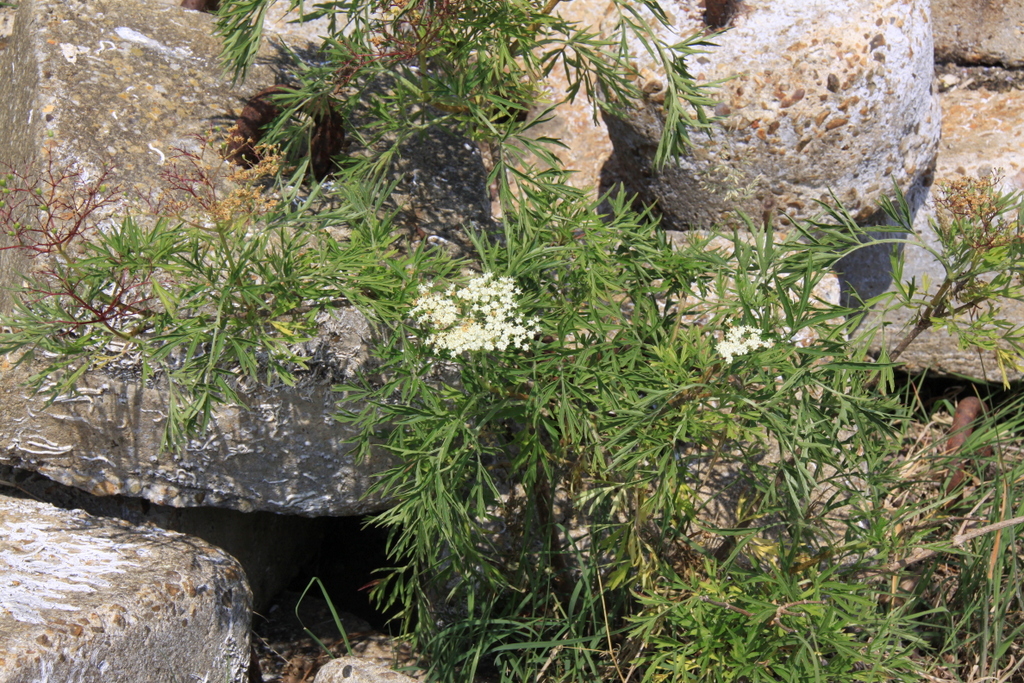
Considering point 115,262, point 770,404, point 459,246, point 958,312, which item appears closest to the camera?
point 770,404

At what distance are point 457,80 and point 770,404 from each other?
131 centimetres

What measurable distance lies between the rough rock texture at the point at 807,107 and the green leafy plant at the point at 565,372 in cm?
48

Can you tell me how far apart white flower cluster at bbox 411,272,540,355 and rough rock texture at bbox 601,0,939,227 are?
59.6 inches

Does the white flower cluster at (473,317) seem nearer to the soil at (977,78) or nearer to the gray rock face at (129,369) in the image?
the gray rock face at (129,369)

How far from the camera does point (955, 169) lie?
3.71 m

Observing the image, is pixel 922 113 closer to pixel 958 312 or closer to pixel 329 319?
pixel 958 312

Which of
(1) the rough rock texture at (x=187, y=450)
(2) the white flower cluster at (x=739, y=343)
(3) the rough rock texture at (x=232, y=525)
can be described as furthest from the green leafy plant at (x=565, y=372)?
(3) the rough rock texture at (x=232, y=525)

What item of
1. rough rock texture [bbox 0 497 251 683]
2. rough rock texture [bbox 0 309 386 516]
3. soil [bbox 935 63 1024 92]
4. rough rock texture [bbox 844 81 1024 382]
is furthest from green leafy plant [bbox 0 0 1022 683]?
soil [bbox 935 63 1024 92]

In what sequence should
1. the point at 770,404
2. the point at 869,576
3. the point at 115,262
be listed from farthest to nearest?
the point at 869,576
the point at 115,262
the point at 770,404

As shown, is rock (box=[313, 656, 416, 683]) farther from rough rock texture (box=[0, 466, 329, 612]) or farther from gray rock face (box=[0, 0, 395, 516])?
rough rock texture (box=[0, 466, 329, 612])

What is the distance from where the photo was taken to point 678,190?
337 cm

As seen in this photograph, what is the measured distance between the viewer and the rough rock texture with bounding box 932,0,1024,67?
12.8 feet

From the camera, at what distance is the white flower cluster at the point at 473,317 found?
6.27 feet

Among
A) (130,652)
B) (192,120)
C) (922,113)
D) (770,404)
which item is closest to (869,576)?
(770,404)
